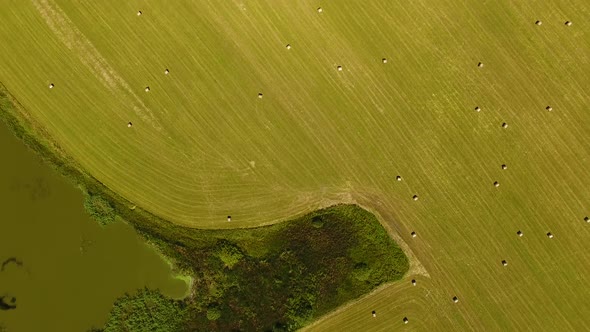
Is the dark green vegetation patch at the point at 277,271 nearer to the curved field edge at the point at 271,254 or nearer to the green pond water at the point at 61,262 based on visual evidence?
the curved field edge at the point at 271,254

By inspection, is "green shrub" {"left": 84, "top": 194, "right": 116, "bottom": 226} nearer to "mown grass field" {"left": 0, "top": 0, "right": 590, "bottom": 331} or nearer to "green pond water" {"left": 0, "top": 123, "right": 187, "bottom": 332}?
"green pond water" {"left": 0, "top": 123, "right": 187, "bottom": 332}

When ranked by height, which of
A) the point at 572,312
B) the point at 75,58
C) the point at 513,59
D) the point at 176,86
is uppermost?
the point at 75,58

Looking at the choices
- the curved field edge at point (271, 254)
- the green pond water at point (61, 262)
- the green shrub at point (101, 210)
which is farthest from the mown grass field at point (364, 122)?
the green pond water at point (61, 262)

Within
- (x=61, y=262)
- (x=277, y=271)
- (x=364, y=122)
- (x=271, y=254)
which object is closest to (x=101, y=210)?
(x=61, y=262)

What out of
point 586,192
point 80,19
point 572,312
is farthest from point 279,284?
point 80,19

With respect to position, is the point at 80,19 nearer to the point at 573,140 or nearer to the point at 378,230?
the point at 378,230

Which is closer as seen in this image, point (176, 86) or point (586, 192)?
point (586, 192)
